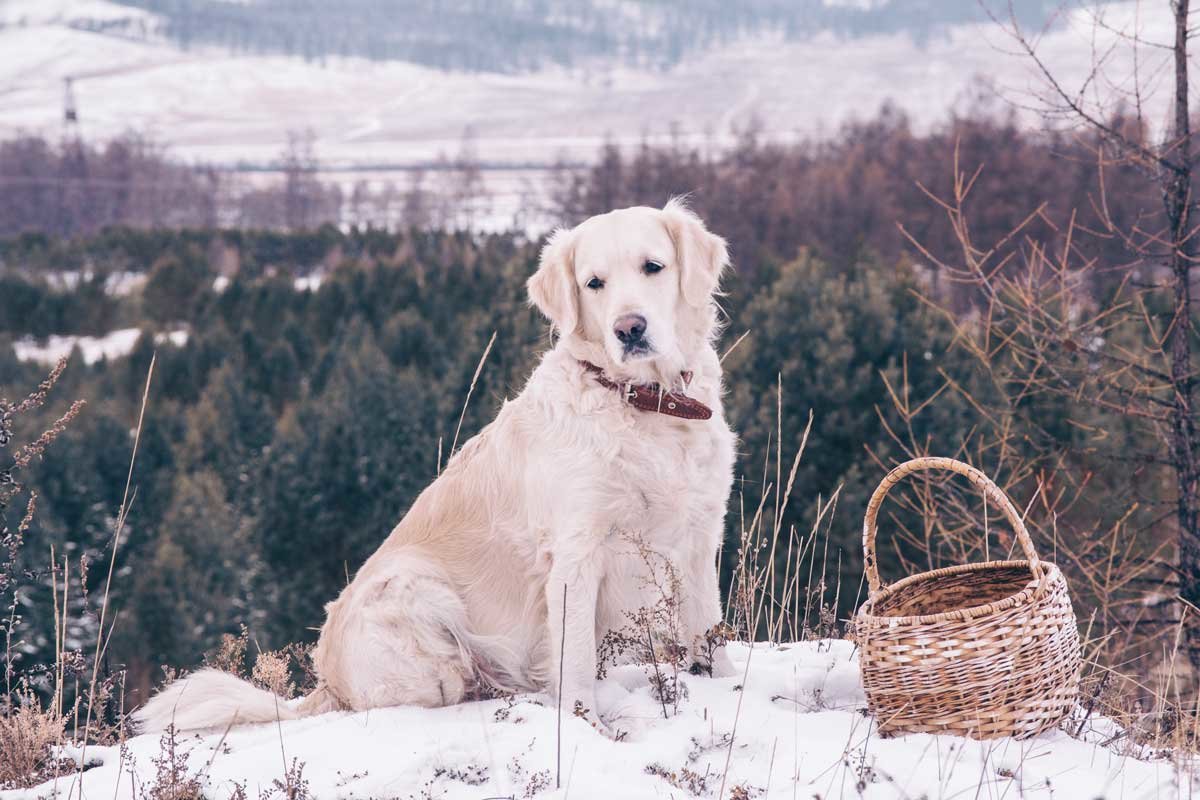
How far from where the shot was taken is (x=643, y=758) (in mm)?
2965

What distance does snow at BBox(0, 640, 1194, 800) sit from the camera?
2.79 m

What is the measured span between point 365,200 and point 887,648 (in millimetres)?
115837

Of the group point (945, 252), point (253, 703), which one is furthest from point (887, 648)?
point (945, 252)

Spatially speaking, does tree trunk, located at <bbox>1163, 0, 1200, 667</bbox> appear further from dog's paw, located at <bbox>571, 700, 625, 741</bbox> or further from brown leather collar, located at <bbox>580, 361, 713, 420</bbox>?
dog's paw, located at <bbox>571, 700, 625, 741</bbox>

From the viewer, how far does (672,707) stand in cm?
338

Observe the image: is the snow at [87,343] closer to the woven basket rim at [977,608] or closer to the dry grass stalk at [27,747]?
the dry grass stalk at [27,747]

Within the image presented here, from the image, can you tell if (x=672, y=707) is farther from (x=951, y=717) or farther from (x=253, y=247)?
(x=253, y=247)

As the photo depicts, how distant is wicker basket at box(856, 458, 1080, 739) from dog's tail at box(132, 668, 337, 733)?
6.32 feet

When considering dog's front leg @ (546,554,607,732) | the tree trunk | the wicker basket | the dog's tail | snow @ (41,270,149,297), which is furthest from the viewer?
snow @ (41,270,149,297)

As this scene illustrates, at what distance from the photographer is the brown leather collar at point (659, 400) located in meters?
3.49

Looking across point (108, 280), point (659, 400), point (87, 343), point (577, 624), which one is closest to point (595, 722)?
point (577, 624)

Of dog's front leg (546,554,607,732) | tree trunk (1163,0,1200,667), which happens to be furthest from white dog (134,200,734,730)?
tree trunk (1163,0,1200,667)

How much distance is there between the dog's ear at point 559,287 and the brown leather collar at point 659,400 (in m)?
0.23

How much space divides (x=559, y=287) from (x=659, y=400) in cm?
52
